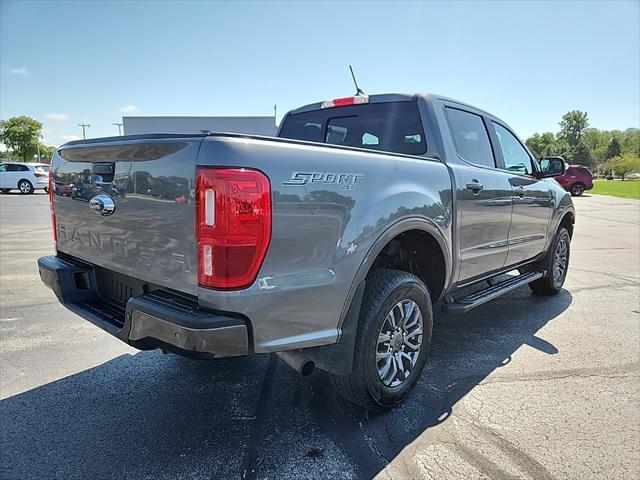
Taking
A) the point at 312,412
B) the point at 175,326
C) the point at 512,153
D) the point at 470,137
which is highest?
the point at 470,137

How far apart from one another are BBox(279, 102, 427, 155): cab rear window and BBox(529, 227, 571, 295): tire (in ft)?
9.12

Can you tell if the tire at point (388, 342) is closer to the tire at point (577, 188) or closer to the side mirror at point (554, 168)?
the side mirror at point (554, 168)

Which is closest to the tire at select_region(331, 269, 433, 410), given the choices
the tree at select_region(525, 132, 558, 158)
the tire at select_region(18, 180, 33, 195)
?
the tire at select_region(18, 180, 33, 195)

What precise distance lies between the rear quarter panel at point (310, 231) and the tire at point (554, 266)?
343 cm

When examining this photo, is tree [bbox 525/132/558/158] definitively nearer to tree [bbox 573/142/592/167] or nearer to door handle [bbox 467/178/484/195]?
tree [bbox 573/142/592/167]

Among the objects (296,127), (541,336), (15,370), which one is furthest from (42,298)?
(541,336)

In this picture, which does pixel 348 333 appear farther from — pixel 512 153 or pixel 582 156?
pixel 582 156

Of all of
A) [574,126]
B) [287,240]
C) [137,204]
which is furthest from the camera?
[574,126]

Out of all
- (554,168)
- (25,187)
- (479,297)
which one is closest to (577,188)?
(554,168)

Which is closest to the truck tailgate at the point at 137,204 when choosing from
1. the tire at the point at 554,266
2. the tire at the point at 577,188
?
the tire at the point at 554,266

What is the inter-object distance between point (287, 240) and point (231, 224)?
276mm

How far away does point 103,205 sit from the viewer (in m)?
2.45

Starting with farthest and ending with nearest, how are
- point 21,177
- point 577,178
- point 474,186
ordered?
point 577,178 → point 21,177 → point 474,186

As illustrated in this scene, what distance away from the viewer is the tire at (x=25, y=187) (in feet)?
74.7
